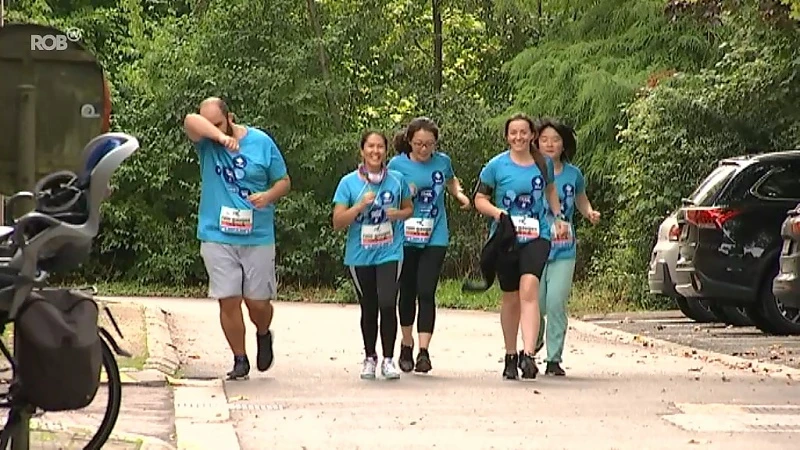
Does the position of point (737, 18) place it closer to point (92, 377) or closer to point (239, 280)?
point (239, 280)

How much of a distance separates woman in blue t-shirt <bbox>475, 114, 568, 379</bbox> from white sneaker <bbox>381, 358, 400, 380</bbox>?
76cm

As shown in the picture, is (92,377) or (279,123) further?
(279,123)

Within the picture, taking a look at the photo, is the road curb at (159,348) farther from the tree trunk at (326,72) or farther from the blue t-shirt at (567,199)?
the tree trunk at (326,72)

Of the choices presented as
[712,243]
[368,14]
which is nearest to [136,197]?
[368,14]

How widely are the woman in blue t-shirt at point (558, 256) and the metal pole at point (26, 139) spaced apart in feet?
11.9

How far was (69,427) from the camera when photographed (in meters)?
6.92

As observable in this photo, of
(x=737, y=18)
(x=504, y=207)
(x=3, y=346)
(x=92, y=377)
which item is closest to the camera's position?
(x=92, y=377)

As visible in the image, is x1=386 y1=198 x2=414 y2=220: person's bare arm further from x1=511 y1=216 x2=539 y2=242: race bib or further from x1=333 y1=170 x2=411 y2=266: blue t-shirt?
x1=511 y1=216 x2=539 y2=242: race bib

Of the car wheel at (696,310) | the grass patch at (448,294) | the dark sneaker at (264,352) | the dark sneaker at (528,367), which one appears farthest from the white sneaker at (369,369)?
the grass patch at (448,294)

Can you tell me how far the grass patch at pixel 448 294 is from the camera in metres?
23.2

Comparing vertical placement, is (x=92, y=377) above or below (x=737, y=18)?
below

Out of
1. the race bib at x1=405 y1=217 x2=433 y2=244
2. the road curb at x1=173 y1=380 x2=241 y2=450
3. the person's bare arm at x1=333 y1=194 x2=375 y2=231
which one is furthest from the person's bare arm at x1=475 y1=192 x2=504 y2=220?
the road curb at x1=173 y1=380 x2=241 y2=450

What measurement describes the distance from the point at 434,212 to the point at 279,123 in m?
17.6

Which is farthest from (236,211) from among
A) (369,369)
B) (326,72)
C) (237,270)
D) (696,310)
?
(326,72)
